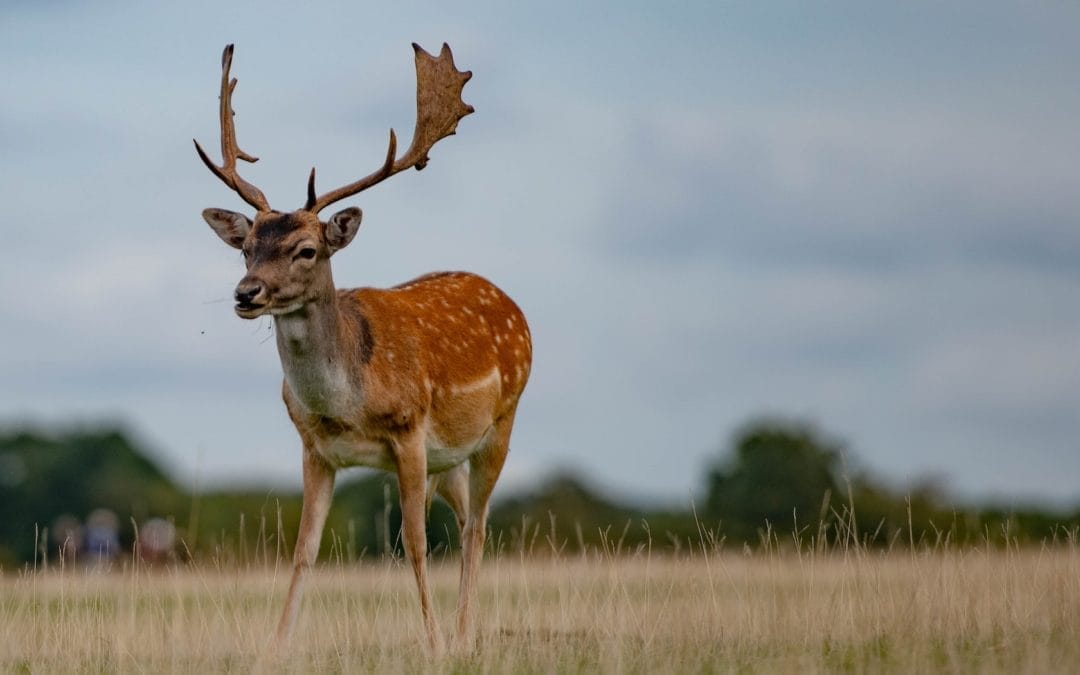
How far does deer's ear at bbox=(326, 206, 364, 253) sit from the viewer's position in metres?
8.81

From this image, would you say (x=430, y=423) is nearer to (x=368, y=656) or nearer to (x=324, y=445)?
(x=324, y=445)

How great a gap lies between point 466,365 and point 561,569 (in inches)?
51.1

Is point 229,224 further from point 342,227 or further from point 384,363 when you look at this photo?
point 384,363

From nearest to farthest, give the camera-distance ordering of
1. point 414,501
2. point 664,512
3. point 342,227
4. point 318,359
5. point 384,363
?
point 318,359 < point 342,227 < point 414,501 < point 384,363 < point 664,512

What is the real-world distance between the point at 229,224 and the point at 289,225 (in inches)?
20.7

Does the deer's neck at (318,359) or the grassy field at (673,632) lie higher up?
the deer's neck at (318,359)

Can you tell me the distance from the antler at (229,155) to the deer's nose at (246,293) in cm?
101

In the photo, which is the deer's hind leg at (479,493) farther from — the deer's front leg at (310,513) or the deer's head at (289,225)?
the deer's head at (289,225)

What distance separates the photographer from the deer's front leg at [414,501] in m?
9.04

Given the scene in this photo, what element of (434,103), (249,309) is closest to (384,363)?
(249,309)

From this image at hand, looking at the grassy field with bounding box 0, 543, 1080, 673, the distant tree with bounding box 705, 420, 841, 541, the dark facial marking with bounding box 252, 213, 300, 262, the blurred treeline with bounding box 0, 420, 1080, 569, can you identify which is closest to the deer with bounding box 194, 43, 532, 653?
the dark facial marking with bounding box 252, 213, 300, 262

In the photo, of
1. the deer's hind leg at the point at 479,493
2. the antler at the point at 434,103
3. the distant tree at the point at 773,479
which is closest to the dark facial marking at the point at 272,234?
the antler at the point at 434,103

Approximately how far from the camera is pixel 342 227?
8883 mm

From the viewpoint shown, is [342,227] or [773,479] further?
[773,479]
